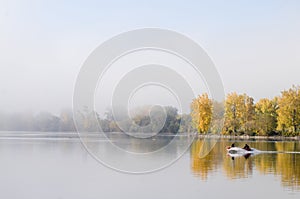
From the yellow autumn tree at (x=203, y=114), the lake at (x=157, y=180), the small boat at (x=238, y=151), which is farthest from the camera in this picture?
the yellow autumn tree at (x=203, y=114)

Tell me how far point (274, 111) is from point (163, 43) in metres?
43.3

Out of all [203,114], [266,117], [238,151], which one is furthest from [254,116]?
[238,151]

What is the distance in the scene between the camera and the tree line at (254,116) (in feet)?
184

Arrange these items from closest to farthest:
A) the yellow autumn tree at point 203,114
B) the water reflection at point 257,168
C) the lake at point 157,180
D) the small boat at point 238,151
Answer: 1. the lake at point 157,180
2. the water reflection at point 257,168
3. the small boat at point 238,151
4. the yellow autumn tree at point 203,114

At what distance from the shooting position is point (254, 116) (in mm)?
59875

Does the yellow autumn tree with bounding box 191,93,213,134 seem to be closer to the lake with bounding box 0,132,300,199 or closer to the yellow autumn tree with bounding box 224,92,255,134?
the yellow autumn tree with bounding box 224,92,255,134

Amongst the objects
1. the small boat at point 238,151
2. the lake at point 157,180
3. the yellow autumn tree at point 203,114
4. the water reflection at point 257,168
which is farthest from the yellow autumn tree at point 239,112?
the lake at point 157,180

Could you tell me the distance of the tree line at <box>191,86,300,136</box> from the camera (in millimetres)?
55938

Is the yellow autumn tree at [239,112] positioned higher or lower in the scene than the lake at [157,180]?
higher

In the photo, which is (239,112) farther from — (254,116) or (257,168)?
(257,168)

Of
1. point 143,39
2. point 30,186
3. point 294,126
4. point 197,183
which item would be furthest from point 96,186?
point 294,126

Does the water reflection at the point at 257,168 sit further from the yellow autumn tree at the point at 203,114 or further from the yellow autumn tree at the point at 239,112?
the yellow autumn tree at the point at 239,112

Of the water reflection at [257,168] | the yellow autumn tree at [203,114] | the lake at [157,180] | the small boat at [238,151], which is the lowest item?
the lake at [157,180]

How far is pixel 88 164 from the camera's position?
993 inches
